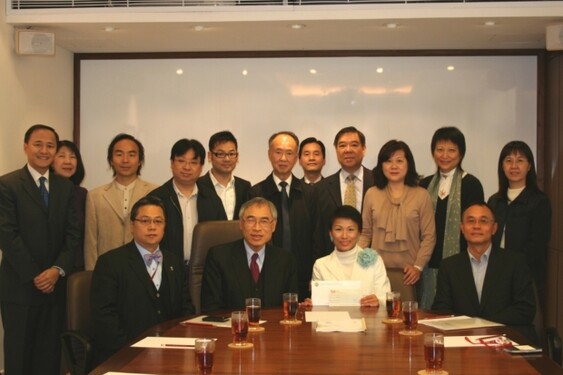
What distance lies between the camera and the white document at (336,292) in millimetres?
3770

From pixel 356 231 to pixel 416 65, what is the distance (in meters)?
3.15

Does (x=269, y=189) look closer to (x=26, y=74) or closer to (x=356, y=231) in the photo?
(x=356, y=231)

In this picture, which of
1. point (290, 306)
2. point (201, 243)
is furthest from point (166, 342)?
point (201, 243)

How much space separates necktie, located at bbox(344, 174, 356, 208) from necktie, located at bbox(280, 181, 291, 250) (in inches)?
17.1

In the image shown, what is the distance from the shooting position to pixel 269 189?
16.5 feet

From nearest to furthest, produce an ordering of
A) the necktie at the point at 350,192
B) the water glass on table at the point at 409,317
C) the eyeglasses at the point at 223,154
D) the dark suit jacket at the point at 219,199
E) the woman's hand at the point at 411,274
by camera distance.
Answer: the water glass on table at the point at 409,317, the woman's hand at the point at 411,274, the dark suit jacket at the point at 219,199, the eyeglasses at the point at 223,154, the necktie at the point at 350,192

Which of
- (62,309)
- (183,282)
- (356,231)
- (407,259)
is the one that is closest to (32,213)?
(62,309)

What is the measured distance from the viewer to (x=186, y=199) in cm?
494

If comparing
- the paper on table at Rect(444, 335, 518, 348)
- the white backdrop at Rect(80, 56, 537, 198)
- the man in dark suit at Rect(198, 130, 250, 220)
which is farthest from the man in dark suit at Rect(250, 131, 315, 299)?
the paper on table at Rect(444, 335, 518, 348)

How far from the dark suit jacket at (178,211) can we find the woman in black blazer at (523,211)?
191 cm

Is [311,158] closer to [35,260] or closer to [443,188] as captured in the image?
[443,188]

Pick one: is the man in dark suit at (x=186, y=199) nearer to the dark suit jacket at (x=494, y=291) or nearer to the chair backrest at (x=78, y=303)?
the chair backrest at (x=78, y=303)

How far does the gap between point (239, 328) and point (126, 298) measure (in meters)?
1.16

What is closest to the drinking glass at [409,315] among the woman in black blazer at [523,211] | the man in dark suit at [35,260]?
the woman in black blazer at [523,211]
